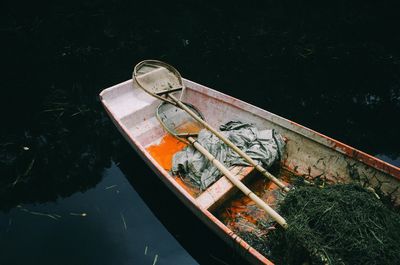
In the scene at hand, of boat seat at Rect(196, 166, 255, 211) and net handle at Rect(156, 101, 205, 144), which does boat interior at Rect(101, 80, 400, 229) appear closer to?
boat seat at Rect(196, 166, 255, 211)

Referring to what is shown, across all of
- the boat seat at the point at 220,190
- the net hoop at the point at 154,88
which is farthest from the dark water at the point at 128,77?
the net hoop at the point at 154,88

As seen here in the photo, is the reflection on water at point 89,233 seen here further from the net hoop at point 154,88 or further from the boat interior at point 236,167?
the net hoop at point 154,88

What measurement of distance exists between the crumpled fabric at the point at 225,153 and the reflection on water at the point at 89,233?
2.99ft

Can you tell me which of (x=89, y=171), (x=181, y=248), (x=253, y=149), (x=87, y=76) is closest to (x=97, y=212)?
(x=89, y=171)

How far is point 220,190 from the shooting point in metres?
4.07

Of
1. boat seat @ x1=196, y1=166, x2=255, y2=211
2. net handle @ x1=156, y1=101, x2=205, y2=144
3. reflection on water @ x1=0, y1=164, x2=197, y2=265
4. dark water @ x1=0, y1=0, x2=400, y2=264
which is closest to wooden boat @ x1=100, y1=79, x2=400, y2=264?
boat seat @ x1=196, y1=166, x2=255, y2=211

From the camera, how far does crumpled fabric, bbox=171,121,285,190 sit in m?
4.50

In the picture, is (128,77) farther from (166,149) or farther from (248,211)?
(248,211)

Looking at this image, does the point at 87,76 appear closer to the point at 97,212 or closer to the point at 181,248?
the point at 97,212

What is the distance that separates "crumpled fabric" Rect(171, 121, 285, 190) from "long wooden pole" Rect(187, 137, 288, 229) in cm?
16

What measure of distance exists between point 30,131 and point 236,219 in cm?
416

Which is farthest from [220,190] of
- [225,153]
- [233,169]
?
[225,153]

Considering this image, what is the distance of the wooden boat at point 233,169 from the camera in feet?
12.8

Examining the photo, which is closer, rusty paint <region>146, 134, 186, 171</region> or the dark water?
the dark water
